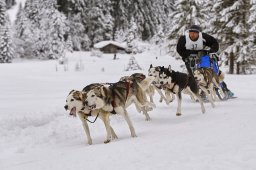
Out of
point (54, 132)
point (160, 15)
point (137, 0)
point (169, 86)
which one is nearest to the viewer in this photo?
point (54, 132)

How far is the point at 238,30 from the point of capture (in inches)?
995

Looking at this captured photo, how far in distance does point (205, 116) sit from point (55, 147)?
3284mm

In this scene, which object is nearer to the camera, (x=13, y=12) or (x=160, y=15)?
(x=160, y=15)

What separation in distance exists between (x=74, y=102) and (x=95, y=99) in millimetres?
361

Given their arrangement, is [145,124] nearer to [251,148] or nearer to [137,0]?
[251,148]

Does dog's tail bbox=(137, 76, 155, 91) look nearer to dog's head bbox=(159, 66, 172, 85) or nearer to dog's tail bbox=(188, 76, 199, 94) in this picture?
dog's head bbox=(159, 66, 172, 85)

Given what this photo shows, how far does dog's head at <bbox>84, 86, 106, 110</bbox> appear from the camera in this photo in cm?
652

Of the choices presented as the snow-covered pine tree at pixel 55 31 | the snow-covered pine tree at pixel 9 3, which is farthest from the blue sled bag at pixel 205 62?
the snow-covered pine tree at pixel 9 3

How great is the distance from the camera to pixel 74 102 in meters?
6.54

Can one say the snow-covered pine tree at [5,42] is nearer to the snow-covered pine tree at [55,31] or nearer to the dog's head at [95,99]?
the snow-covered pine tree at [55,31]

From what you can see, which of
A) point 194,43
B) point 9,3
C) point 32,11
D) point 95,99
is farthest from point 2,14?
point 95,99

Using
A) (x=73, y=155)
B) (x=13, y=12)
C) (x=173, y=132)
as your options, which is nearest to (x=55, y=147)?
(x=73, y=155)

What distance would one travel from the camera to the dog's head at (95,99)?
6516mm

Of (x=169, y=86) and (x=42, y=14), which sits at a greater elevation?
(x=42, y=14)
